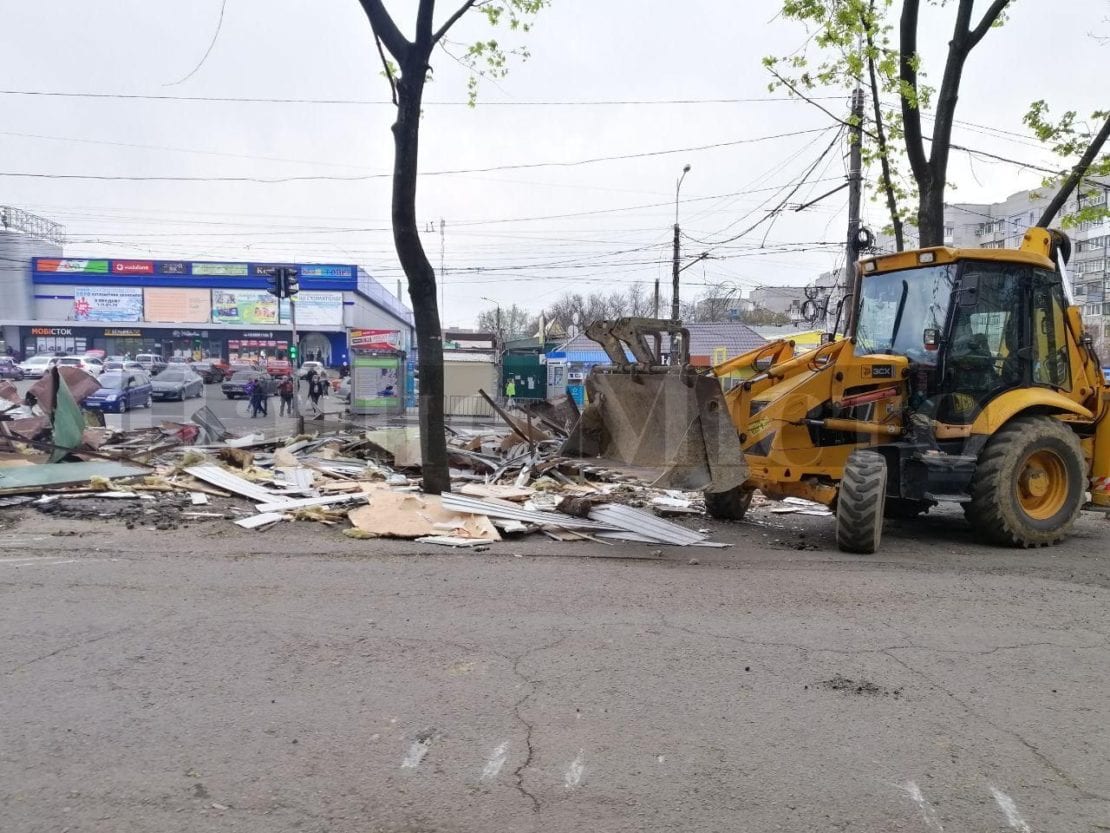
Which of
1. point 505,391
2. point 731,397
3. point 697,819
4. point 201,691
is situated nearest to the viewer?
point 697,819

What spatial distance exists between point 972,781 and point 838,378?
5.37 meters

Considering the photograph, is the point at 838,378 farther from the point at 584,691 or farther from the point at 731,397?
the point at 584,691

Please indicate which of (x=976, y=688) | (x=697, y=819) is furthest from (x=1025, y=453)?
(x=697, y=819)

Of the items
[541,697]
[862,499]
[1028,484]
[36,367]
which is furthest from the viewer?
[36,367]

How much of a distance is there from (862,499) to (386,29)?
7.92m

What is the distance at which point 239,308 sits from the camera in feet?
211

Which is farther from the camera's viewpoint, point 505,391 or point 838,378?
point 505,391

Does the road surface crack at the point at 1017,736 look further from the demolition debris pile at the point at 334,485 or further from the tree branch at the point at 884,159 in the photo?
the tree branch at the point at 884,159

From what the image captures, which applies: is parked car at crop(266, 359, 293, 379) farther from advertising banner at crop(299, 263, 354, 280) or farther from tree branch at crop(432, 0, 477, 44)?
tree branch at crop(432, 0, 477, 44)

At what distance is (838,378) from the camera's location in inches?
325

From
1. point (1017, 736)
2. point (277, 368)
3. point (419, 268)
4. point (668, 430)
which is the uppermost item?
point (419, 268)

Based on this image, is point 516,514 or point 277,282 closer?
point 516,514

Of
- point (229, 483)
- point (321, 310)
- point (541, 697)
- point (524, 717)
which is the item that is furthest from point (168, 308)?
point (524, 717)

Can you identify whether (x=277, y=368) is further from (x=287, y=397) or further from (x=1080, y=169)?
(x=1080, y=169)
